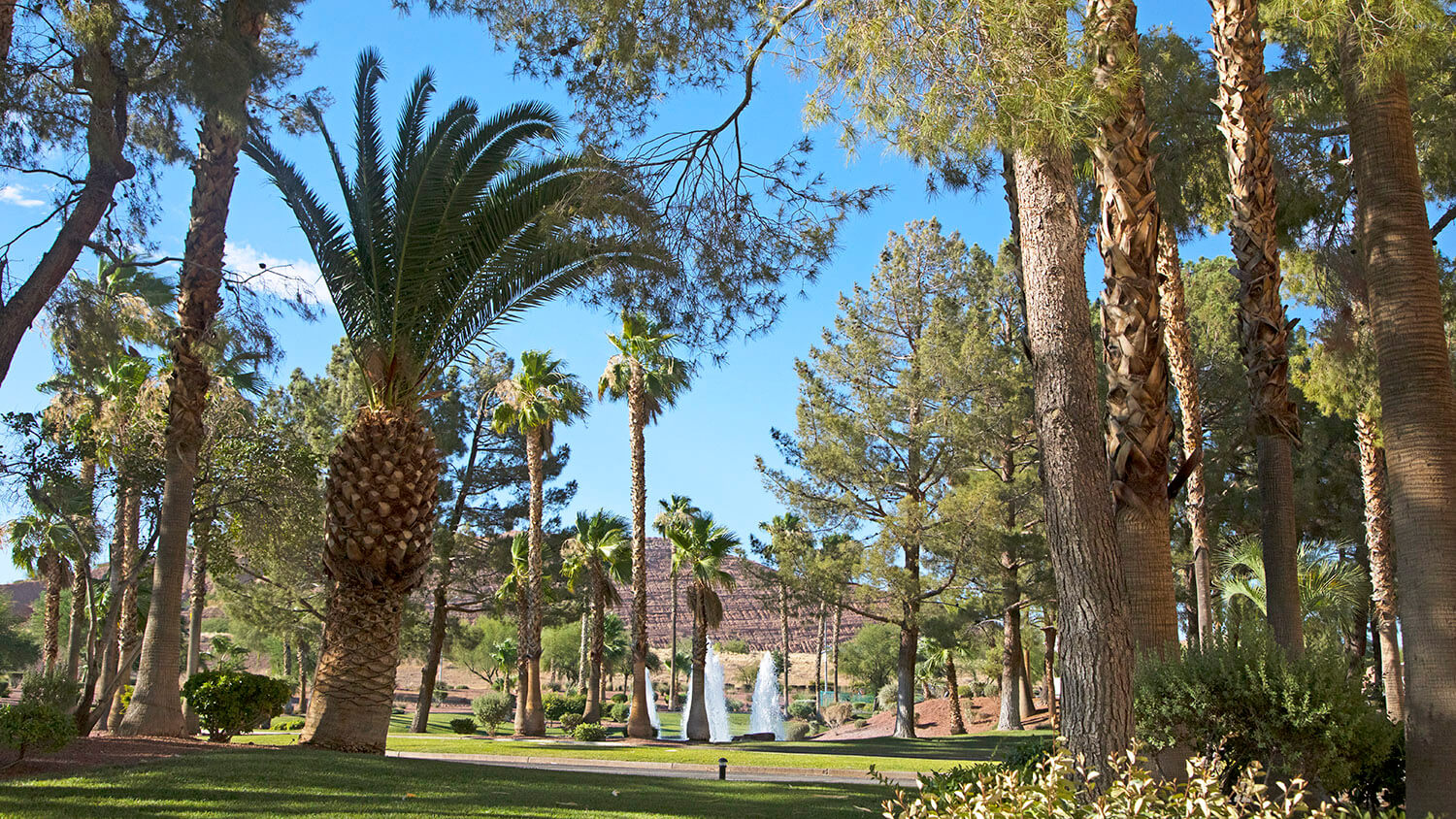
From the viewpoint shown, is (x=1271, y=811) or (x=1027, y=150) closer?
(x=1271, y=811)

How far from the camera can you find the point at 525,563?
112 feet

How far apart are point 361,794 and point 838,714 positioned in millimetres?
45523

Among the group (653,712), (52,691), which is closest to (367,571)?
(52,691)

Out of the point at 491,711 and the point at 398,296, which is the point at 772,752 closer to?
the point at 398,296

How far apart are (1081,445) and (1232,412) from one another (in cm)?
2358

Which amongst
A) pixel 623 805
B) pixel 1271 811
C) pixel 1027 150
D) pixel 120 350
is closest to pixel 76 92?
pixel 120 350

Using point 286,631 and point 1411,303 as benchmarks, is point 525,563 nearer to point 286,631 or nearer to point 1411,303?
point 286,631

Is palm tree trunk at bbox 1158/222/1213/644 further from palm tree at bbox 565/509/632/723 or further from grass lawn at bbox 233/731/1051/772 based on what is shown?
palm tree at bbox 565/509/632/723

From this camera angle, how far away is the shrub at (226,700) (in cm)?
1455

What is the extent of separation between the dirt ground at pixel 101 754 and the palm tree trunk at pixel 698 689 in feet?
57.3

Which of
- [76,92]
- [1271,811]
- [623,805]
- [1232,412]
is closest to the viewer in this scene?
[1271,811]

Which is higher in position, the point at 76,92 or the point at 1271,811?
the point at 76,92

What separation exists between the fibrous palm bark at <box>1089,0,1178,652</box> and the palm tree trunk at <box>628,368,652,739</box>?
74.6ft

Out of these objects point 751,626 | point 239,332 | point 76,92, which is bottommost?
point 751,626
